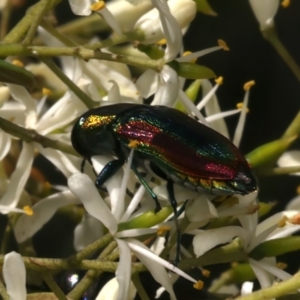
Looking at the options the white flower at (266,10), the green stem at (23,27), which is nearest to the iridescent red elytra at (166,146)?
the green stem at (23,27)

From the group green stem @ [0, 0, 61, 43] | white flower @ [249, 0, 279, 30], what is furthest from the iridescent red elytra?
white flower @ [249, 0, 279, 30]

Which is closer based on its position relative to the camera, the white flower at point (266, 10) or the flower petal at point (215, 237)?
the flower petal at point (215, 237)

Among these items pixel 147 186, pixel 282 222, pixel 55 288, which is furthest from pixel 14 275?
pixel 282 222

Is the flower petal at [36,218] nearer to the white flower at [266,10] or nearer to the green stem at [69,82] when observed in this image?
the green stem at [69,82]

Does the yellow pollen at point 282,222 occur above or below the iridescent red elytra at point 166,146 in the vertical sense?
A: below

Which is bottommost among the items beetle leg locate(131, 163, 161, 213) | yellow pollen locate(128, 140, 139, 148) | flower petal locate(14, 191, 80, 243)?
flower petal locate(14, 191, 80, 243)

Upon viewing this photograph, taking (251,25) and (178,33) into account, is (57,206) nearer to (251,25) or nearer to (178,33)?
(178,33)

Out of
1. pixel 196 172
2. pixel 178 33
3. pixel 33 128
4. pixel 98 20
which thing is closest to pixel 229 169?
pixel 196 172

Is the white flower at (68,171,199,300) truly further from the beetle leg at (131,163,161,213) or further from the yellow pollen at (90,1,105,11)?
the yellow pollen at (90,1,105,11)
